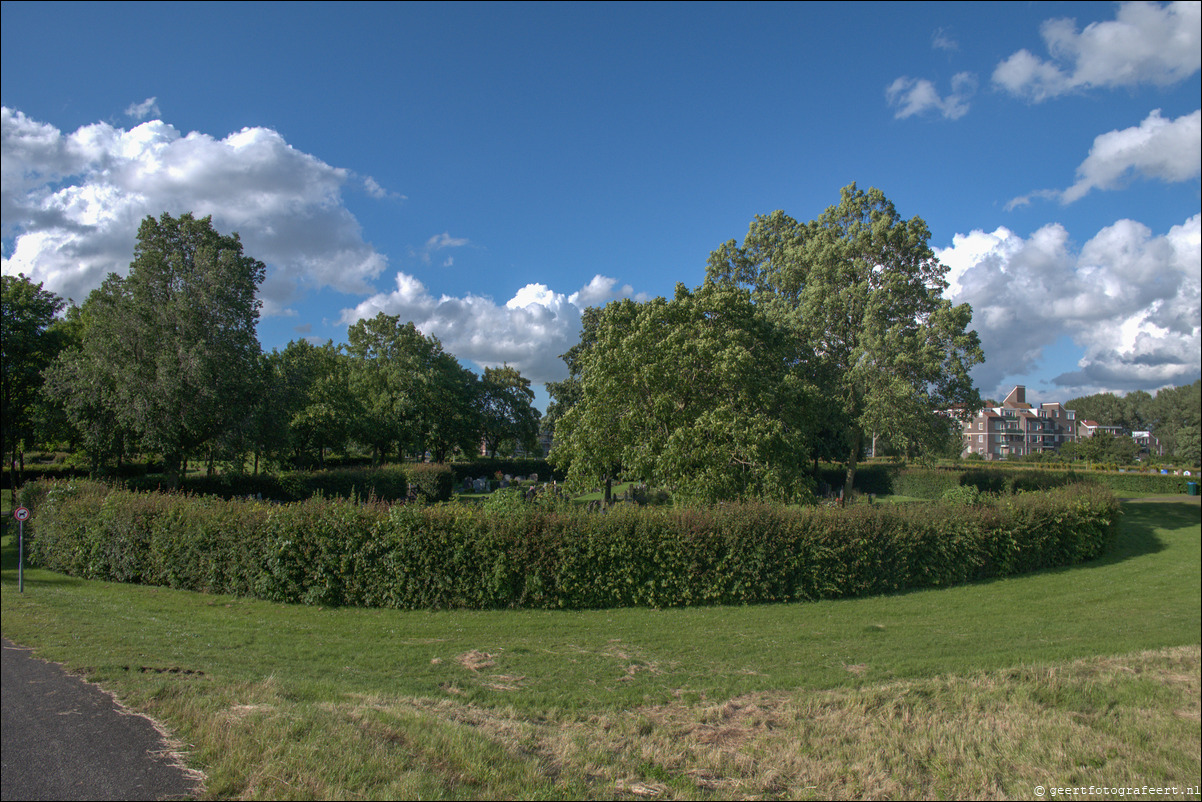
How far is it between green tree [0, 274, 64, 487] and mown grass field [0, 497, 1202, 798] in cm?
2626

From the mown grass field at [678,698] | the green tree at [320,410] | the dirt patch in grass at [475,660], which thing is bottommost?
the dirt patch in grass at [475,660]

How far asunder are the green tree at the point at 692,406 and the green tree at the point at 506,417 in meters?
41.5

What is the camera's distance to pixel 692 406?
22.9m

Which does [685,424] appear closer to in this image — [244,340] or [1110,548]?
[1110,548]

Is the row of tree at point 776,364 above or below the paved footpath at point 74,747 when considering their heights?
above

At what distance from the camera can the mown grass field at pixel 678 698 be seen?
3.96 metres

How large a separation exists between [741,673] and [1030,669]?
3420 mm

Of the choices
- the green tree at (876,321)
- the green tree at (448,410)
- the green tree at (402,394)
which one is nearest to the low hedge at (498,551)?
the green tree at (876,321)

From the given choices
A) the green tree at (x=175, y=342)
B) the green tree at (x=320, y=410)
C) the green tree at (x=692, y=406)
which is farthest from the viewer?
the green tree at (x=320, y=410)

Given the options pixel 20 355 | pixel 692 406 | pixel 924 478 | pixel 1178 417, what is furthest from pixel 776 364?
pixel 20 355

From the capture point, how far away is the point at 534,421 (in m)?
69.2

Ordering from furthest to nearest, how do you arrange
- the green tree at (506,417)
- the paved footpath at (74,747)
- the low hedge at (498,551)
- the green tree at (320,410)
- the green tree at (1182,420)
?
1. the green tree at (506,417)
2. the green tree at (320,410)
3. the low hedge at (498,551)
4. the paved footpath at (74,747)
5. the green tree at (1182,420)

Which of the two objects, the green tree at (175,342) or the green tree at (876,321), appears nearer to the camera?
the green tree at (175,342)

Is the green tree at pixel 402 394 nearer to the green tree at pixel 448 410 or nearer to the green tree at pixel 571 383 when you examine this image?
the green tree at pixel 448 410
